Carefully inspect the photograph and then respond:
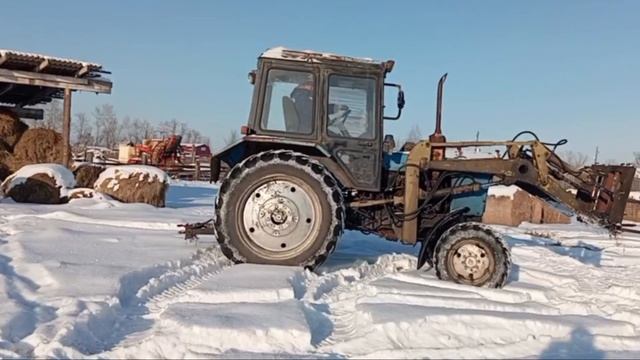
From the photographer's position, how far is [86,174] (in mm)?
14375

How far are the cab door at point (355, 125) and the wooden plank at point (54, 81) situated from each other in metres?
10.00

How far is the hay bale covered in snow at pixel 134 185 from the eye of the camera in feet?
43.2

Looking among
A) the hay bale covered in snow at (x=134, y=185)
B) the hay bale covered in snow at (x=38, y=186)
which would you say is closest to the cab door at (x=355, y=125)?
the hay bale covered in snow at (x=134, y=185)

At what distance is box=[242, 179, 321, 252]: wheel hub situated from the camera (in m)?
6.21

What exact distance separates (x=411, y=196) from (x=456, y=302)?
1.67 meters

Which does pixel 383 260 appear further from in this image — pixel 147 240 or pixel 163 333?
pixel 163 333

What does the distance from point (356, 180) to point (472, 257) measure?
4.78ft

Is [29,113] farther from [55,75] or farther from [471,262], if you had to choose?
[471,262]

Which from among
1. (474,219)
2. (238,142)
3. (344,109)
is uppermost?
(344,109)

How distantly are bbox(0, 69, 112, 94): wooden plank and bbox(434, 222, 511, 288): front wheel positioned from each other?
11.3 m

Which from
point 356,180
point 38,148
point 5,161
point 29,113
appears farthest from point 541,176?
point 29,113

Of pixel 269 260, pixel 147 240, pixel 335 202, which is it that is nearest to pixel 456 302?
pixel 335 202

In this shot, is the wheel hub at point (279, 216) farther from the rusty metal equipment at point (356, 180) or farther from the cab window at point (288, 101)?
the cab window at point (288, 101)

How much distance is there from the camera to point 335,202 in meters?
6.09
